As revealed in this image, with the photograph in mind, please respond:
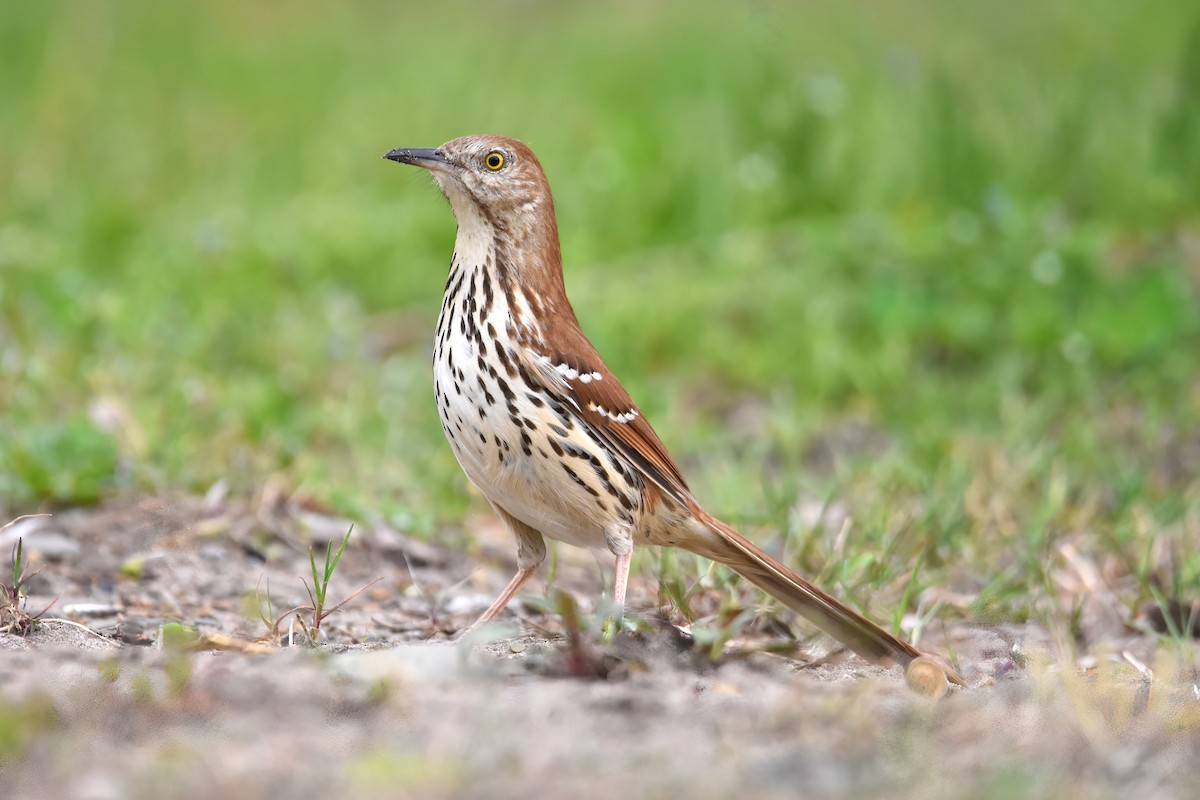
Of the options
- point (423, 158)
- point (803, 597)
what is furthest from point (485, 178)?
point (803, 597)

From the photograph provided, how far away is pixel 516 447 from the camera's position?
146 inches

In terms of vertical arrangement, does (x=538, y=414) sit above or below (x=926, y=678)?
above

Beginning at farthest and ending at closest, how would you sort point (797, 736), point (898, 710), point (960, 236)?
point (960, 236), point (898, 710), point (797, 736)

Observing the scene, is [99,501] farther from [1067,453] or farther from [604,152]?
[604,152]

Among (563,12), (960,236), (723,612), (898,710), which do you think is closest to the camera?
(898,710)

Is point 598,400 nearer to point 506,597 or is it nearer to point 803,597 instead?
point 506,597

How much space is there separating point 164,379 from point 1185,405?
4129 mm

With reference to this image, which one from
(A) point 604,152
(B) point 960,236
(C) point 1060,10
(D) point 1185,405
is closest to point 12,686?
(D) point 1185,405

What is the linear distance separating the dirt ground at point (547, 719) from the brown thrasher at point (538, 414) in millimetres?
262

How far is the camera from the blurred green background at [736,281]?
5230mm

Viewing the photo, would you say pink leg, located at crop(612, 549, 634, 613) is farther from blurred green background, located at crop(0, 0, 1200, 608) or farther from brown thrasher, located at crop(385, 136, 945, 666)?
blurred green background, located at crop(0, 0, 1200, 608)

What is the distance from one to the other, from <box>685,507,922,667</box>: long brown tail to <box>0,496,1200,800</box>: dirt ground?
2.4 inches

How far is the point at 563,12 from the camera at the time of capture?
14.9m

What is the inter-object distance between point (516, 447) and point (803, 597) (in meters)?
0.85
